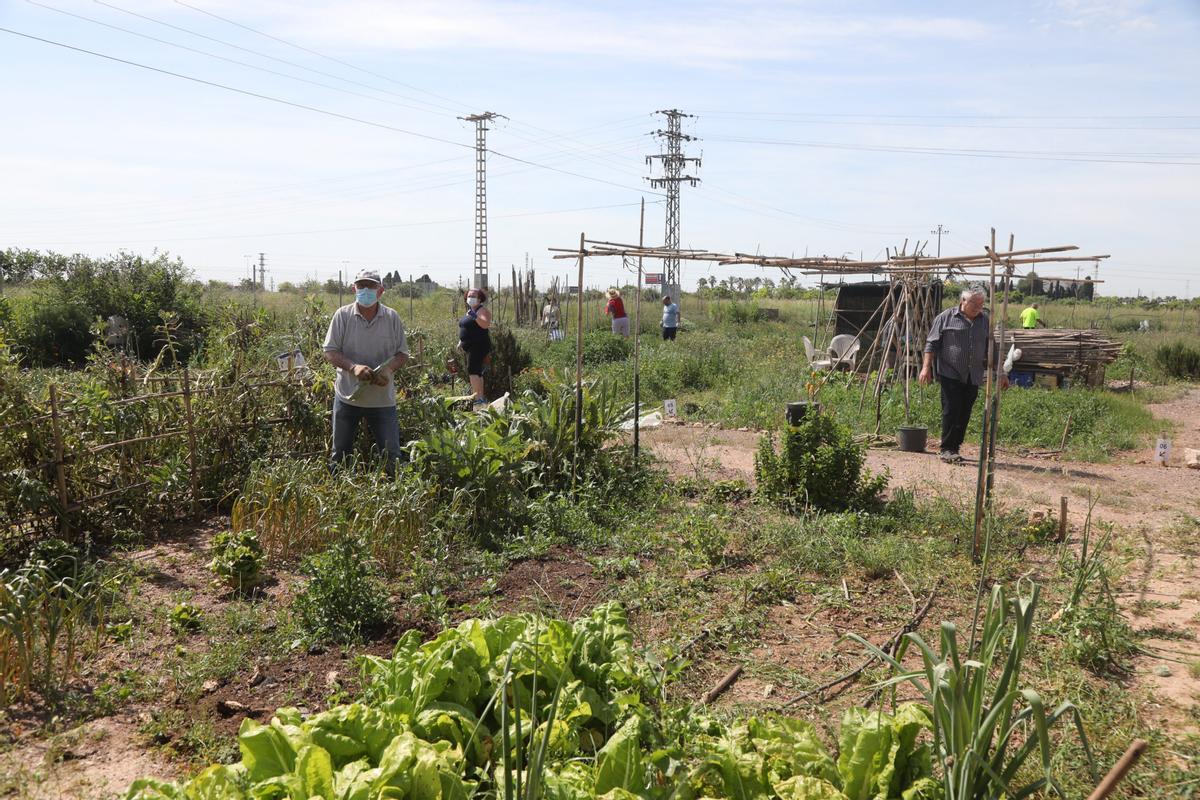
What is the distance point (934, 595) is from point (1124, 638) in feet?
3.05

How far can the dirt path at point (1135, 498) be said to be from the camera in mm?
3953

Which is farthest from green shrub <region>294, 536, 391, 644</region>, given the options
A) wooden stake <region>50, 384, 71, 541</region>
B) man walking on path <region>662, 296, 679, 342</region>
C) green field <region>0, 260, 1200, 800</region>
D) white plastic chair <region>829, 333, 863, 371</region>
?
man walking on path <region>662, 296, 679, 342</region>

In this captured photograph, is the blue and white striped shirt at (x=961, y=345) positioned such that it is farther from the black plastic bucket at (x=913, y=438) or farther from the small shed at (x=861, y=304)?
the small shed at (x=861, y=304)

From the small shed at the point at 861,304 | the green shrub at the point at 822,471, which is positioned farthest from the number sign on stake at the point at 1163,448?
the small shed at the point at 861,304

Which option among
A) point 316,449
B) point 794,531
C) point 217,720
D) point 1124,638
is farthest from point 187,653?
point 1124,638

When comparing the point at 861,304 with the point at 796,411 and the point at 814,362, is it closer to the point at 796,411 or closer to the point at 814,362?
the point at 814,362

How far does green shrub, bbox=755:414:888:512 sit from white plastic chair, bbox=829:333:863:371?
24.5ft

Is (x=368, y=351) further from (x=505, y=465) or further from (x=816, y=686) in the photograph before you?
(x=816, y=686)

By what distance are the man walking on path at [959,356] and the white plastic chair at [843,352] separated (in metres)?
5.22

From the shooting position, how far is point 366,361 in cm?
600

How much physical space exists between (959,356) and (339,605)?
6.29 meters

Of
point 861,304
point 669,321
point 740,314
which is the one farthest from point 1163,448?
point 740,314

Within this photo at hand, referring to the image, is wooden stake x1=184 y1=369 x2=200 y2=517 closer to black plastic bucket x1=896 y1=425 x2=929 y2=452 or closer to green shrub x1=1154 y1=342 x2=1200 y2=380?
black plastic bucket x1=896 y1=425 x2=929 y2=452

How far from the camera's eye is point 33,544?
4.85 meters
